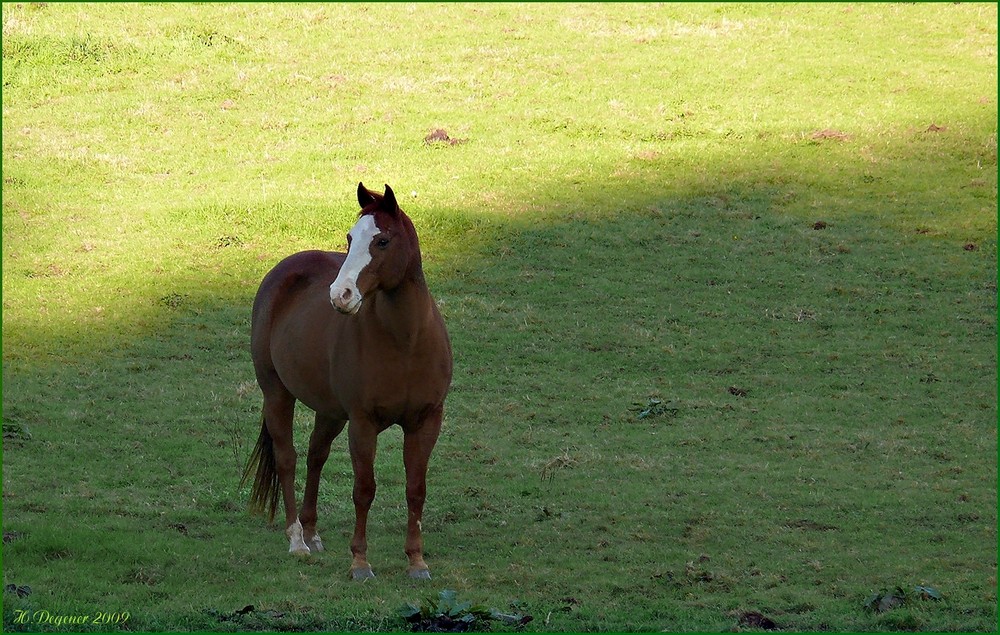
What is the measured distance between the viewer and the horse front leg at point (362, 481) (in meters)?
8.42

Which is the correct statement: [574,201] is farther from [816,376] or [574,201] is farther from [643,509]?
[643,509]

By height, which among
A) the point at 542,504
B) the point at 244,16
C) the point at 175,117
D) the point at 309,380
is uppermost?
the point at 244,16

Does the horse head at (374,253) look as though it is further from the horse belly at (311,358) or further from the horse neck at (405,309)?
the horse belly at (311,358)

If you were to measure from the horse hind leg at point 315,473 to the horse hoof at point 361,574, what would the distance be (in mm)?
1000

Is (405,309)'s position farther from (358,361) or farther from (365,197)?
(365,197)

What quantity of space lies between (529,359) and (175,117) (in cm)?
1124

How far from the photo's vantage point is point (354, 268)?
7625 millimetres

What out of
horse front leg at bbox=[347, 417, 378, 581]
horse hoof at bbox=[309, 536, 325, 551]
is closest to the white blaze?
horse front leg at bbox=[347, 417, 378, 581]

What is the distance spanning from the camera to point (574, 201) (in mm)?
20422

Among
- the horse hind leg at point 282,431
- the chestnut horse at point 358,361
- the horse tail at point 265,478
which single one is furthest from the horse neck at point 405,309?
the horse tail at point 265,478

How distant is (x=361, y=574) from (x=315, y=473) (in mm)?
1333

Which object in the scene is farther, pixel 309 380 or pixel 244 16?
pixel 244 16

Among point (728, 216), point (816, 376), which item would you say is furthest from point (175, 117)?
point (816, 376)

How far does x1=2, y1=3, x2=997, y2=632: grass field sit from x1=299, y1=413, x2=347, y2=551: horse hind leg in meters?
0.25
